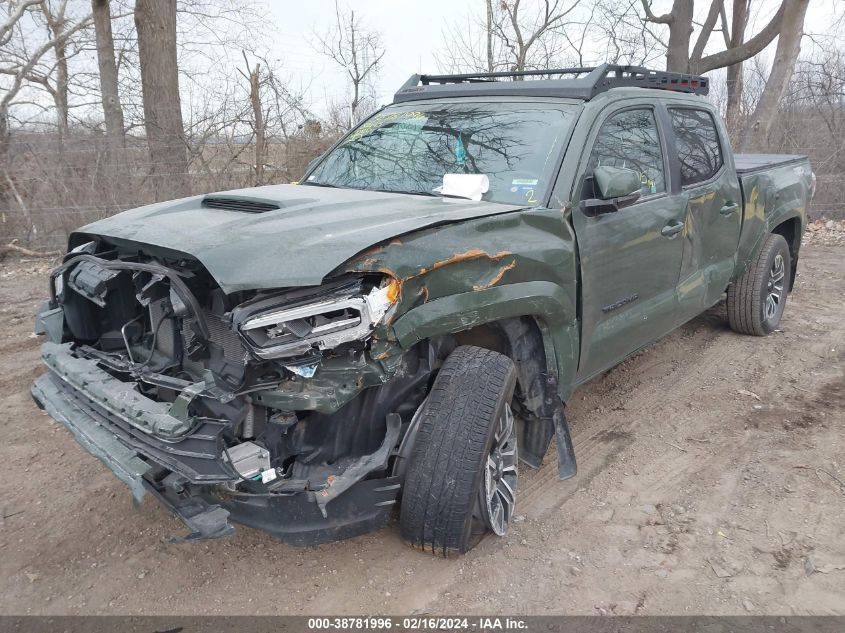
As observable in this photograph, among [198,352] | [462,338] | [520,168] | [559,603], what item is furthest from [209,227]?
[559,603]

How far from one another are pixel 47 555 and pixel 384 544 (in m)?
1.48

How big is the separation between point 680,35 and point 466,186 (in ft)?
43.9

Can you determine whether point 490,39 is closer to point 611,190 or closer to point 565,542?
point 611,190

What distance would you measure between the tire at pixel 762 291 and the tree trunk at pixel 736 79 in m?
8.71

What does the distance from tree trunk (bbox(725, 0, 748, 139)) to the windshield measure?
37.7 ft

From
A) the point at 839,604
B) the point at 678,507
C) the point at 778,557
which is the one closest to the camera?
the point at 839,604

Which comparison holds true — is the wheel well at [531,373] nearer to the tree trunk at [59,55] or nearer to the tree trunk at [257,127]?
the tree trunk at [257,127]

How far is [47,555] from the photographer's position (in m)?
2.90

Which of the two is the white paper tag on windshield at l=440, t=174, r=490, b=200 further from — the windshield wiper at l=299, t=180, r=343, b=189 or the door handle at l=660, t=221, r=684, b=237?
the door handle at l=660, t=221, r=684, b=237

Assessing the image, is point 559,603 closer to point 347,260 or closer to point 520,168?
point 347,260

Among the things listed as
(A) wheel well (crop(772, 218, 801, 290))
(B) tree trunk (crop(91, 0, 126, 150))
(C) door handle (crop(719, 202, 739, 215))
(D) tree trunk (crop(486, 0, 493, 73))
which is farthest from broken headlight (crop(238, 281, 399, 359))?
(D) tree trunk (crop(486, 0, 493, 73))

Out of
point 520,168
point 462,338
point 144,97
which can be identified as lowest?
point 462,338

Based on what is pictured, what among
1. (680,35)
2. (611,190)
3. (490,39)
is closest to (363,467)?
(611,190)

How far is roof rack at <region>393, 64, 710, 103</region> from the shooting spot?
3566 mm
